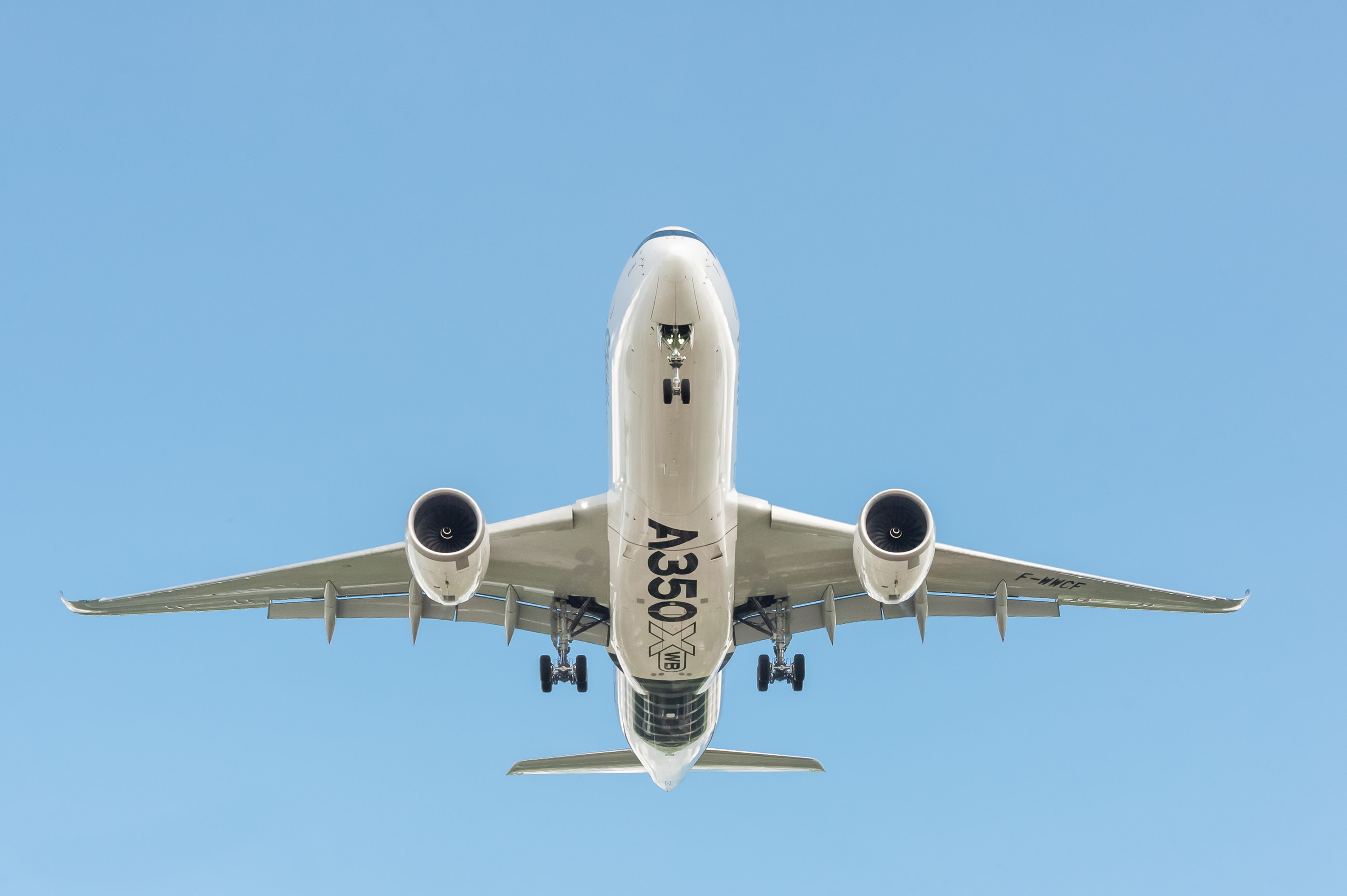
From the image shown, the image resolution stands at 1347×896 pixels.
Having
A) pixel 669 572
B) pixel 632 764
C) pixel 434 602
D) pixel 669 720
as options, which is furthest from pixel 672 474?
pixel 632 764

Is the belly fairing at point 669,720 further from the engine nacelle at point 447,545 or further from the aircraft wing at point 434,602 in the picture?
the engine nacelle at point 447,545

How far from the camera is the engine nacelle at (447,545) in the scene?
52.0ft

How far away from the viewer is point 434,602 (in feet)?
58.3

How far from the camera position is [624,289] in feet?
48.5

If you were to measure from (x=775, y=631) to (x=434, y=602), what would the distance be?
6285 mm

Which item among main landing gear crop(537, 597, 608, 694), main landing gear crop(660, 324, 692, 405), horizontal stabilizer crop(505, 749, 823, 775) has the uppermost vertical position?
main landing gear crop(660, 324, 692, 405)

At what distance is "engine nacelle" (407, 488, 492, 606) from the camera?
52.0ft

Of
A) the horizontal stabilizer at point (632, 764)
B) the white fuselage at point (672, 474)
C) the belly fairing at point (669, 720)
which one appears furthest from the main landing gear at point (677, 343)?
the horizontal stabilizer at point (632, 764)

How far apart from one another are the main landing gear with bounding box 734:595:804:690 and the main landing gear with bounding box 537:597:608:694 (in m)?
2.66

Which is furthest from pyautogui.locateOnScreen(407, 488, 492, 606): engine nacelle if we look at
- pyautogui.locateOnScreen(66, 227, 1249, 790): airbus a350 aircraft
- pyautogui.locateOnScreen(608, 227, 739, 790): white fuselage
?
pyautogui.locateOnScreen(608, 227, 739, 790): white fuselage

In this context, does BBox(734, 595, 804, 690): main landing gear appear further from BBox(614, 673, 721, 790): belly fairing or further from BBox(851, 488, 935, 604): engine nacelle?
BBox(851, 488, 935, 604): engine nacelle

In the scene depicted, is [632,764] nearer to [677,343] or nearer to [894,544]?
[894,544]

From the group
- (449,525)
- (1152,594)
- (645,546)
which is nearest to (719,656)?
(645,546)

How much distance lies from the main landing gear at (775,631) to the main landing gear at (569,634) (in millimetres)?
2659
